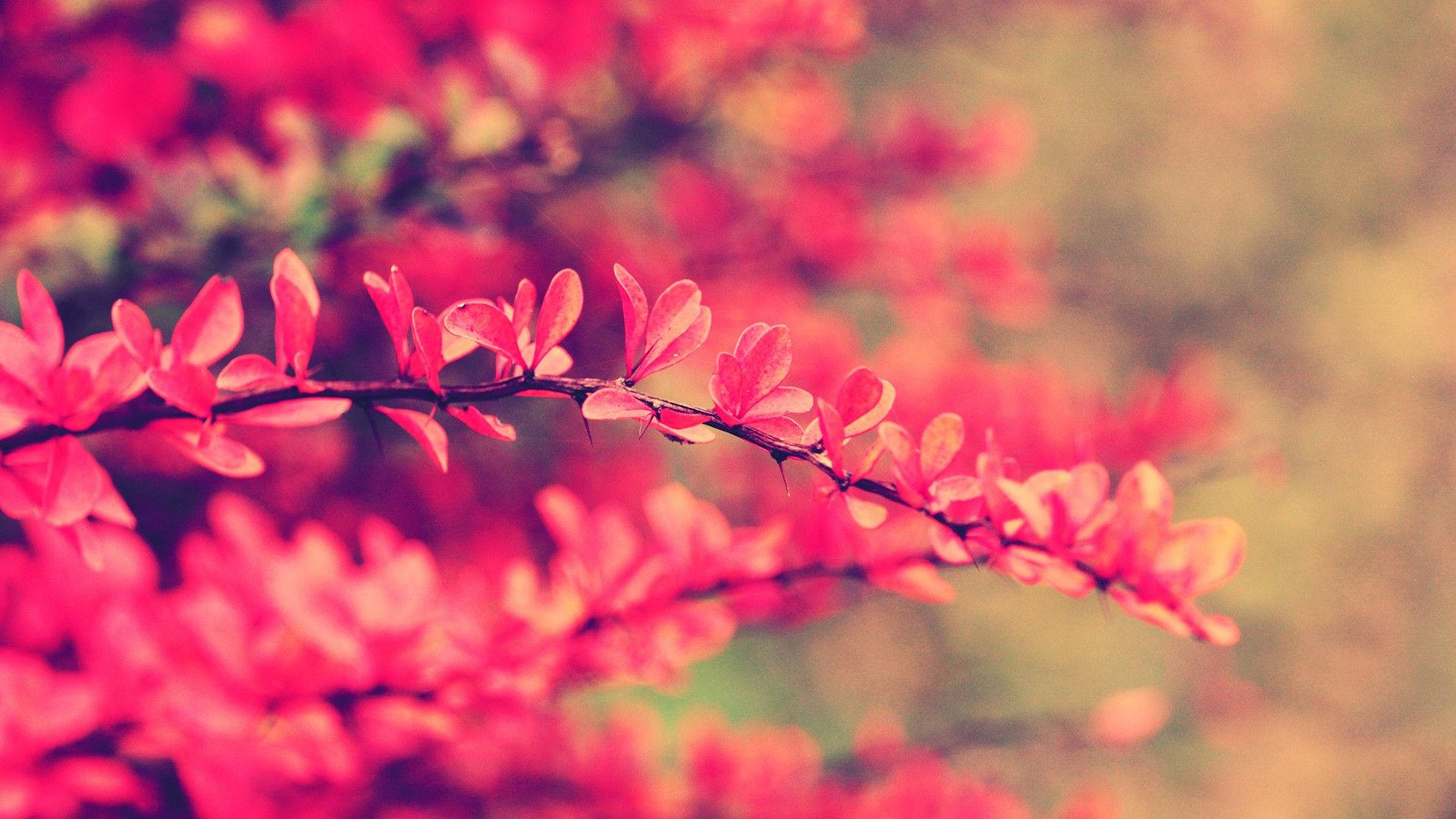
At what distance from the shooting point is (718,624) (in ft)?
1.60

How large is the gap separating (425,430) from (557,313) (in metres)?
0.06

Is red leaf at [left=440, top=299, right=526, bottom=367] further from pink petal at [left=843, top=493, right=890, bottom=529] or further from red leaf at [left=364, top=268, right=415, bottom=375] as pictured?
pink petal at [left=843, top=493, right=890, bottom=529]

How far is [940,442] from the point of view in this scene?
278 mm

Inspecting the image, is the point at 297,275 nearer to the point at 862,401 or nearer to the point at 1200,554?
the point at 862,401

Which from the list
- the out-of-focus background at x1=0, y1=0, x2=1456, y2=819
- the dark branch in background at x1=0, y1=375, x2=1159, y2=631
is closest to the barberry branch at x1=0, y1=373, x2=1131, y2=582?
the dark branch in background at x1=0, y1=375, x2=1159, y2=631

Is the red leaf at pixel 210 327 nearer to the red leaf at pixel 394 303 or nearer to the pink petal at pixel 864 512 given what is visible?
the red leaf at pixel 394 303

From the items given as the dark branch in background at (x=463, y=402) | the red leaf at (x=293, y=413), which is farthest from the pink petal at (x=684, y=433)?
the red leaf at (x=293, y=413)

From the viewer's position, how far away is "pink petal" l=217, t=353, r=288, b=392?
0.26m

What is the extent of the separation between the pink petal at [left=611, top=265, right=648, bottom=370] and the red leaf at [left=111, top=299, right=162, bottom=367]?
14cm

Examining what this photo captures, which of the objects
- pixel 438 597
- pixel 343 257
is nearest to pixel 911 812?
pixel 438 597

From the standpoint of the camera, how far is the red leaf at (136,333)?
0.25m

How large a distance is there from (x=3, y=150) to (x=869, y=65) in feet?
7.55

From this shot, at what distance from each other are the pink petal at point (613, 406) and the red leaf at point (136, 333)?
0.14m

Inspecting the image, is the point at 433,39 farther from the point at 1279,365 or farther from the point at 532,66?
the point at 1279,365
